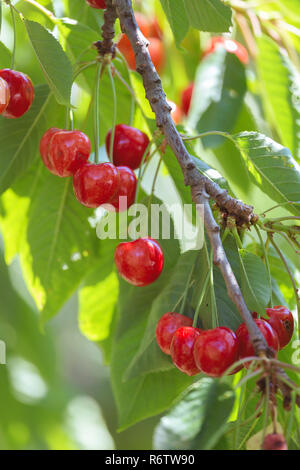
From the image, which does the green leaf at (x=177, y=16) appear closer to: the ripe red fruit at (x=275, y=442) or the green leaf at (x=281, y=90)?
the green leaf at (x=281, y=90)

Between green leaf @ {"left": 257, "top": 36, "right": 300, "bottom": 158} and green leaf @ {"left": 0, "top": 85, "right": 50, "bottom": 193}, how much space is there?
2.09 ft

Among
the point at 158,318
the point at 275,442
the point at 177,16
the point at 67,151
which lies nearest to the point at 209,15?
the point at 177,16

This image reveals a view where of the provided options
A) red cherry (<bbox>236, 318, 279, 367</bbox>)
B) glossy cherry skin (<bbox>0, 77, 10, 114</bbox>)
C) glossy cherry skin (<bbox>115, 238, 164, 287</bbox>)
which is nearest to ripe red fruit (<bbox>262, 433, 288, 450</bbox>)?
red cherry (<bbox>236, 318, 279, 367</bbox>)

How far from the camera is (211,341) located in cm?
93

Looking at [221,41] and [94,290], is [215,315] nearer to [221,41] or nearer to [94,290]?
[94,290]

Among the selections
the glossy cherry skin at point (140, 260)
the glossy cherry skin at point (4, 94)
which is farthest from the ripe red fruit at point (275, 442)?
the glossy cherry skin at point (4, 94)

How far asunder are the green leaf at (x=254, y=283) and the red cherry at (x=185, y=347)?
0.11m

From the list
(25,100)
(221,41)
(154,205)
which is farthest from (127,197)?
(221,41)

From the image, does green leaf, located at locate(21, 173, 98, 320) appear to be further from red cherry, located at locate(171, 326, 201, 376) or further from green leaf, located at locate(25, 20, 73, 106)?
red cherry, located at locate(171, 326, 201, 376)

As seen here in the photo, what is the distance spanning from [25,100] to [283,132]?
0.73m

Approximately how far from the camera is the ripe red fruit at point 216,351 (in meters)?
0.92

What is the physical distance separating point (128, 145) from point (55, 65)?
29 cm

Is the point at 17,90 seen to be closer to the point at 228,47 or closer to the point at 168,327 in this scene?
the point at 168,327

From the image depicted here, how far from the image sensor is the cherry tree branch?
0.89 meters
